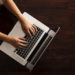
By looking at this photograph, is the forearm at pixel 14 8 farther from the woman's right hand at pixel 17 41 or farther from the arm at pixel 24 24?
the woman's right hand at pixel 17 41

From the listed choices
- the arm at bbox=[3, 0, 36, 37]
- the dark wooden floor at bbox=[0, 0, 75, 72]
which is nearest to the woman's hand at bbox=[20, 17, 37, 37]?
the arm at bbox=[3, 0, 36, 37]

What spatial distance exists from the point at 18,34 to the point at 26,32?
45 millimetres

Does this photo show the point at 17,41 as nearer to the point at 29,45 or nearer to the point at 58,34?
the point at 29,45

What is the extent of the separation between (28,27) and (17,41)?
10 centimetres

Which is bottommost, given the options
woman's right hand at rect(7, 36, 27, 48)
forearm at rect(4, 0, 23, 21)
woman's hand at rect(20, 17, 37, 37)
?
woman's right hand at rect(7, 36, 27, 48)

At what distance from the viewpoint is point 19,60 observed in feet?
3.92

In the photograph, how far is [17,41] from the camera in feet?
3.84

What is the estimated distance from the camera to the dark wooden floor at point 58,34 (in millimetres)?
1284

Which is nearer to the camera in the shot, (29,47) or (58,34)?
(29,47)

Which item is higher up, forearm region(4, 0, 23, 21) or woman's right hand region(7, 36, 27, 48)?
A: forearm region(4, 0, 23, 21)

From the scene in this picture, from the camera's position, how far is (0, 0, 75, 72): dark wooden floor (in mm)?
1284

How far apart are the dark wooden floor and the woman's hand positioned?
0.41 ft

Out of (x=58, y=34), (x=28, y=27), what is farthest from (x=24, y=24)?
(x=58, y=34)

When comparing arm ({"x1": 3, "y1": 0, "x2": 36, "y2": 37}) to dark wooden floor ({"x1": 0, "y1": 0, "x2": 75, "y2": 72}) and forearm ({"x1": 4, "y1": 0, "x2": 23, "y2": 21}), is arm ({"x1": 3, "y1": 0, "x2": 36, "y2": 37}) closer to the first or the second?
forearm ({"x1": 4, "y1": 0, "x2": 23, "y2": 21})
